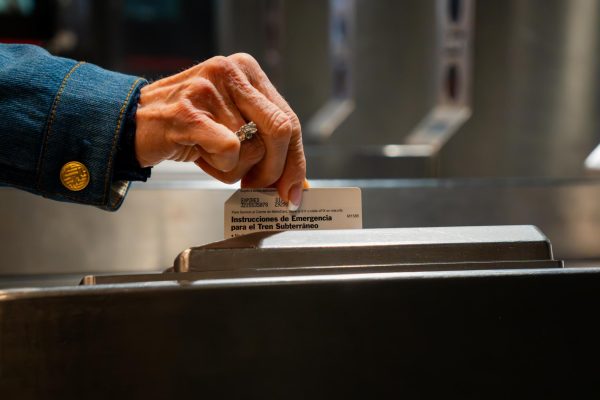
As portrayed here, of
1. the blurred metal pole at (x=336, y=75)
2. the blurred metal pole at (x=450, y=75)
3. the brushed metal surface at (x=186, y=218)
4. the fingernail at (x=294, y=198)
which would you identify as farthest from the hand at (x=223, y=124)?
the blurred metal pole at (x=336, y=75)

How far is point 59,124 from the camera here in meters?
0.67

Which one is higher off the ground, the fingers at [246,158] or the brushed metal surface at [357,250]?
the fingers at [246,158]

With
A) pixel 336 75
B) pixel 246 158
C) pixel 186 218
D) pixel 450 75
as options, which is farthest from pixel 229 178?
pixel 336 75

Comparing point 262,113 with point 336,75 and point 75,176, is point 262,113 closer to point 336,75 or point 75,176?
point 75,176

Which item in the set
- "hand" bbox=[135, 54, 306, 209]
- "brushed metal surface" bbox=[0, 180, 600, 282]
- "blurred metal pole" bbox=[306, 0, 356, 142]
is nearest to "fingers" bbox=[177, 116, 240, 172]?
"hand" bbox=[135, 54, 306, 209]

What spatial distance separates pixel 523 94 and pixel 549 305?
77.0 inches

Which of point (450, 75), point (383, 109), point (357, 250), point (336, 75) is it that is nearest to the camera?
point (357, 250)

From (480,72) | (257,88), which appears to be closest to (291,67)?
(480,72)

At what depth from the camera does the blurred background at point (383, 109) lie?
111 centimetres

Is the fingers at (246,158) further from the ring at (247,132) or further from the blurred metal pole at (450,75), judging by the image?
the blurred metal pole at (450,75)

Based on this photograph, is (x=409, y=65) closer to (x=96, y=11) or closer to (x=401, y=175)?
(x=401, y=175)

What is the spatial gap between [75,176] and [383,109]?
315 centimetres

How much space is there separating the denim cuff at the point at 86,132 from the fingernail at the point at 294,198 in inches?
7.4

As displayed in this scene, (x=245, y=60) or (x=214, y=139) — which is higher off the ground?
(x=245, y=60)
